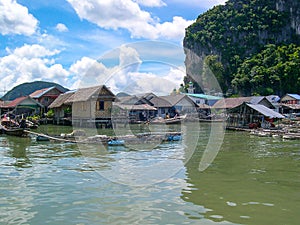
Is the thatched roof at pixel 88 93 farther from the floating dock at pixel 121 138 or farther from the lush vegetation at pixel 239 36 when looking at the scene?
the lush vegetation at pixel 239 36

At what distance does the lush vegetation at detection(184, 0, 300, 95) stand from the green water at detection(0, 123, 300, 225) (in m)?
63.2

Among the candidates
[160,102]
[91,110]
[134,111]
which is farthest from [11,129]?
[160,102]

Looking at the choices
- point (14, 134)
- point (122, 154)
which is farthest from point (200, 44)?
point (122, 154)

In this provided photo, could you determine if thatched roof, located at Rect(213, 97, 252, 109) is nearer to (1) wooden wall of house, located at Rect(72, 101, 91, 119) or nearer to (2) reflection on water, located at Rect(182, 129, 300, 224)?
(1) wooden wall of house, located at Rect(72, 101, 91, 119)

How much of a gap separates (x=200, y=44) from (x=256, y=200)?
85.1 meters

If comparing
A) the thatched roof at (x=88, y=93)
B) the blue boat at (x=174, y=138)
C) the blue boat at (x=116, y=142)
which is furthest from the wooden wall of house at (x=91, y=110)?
the blue boat at (x=116, y=142)

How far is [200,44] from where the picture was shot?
89625mm

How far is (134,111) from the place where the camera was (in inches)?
1813

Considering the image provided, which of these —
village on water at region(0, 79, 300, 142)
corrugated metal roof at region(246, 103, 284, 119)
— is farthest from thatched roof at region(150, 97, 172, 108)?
corrugated metal roof at region(246, 103, 284, 119)

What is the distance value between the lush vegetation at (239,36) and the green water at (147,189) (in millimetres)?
63162

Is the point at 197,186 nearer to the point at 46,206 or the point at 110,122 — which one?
the point at 46,206

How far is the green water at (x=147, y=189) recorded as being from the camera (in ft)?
22.1

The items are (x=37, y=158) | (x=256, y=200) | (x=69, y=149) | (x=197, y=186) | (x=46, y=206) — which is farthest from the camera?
(x=69, y=149)

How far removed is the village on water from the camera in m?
29.4
